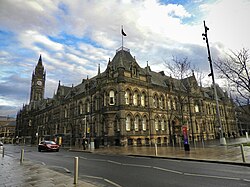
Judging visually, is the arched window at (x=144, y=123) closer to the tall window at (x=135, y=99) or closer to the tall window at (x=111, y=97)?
the tall window at (x=135, y=99)

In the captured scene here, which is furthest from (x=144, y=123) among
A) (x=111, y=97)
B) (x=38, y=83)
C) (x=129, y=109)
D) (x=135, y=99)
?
(x=38, y=83)

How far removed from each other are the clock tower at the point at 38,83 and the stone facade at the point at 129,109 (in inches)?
2144

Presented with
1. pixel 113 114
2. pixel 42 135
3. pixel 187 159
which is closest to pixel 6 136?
pixel 42 135

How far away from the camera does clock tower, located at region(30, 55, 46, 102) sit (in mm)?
105863

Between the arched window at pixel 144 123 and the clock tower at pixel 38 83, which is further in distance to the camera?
the clock tower at pixel 38 83

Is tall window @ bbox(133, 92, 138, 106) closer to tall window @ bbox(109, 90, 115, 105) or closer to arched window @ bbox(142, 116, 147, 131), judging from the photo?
arched window @ bbox(142, 116, 147, 131)

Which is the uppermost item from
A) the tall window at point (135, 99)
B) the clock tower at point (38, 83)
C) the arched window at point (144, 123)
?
the clock tower at point (38, 83)

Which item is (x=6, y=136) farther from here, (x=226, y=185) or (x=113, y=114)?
(x=226, y=185)

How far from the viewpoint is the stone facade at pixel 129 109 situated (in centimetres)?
3394

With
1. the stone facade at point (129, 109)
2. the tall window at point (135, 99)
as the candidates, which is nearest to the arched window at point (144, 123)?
the stone facade at point (129, 109)

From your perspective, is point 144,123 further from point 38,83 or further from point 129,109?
point 38,83

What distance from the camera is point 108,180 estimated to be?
8.20 meters

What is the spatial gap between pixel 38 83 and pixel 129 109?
301 ft

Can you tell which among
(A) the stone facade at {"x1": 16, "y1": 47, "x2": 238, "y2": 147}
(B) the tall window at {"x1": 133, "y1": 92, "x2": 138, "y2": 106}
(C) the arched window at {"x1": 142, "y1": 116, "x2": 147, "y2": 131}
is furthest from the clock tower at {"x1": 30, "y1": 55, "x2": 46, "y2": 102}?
(C) the arched window at {"x1": 142, "y1": 116, "x2": 147, "y2": 131}
